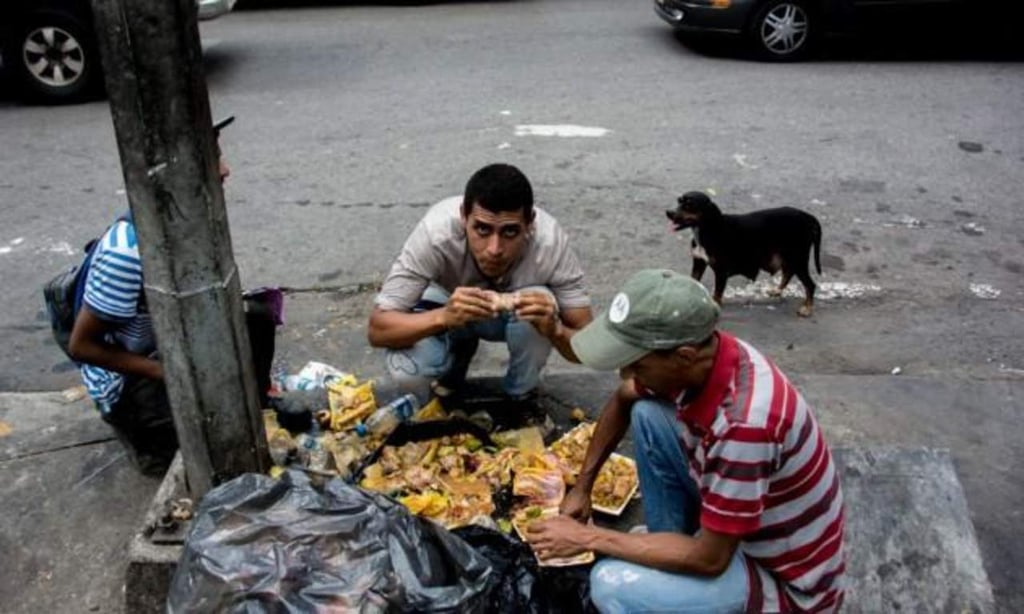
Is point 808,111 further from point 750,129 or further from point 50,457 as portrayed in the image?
point 50,457

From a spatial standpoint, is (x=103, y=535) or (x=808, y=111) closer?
(x=103, y=535)

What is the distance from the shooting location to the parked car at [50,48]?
763cm

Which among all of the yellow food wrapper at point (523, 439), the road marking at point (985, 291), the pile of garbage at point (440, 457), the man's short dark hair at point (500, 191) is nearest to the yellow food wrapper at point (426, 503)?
the pile of garbage at point (440, 457)

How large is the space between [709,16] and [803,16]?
0.87 m

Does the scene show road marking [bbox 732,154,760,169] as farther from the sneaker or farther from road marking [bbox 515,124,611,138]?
the sneaker

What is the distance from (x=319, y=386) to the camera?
3902mm

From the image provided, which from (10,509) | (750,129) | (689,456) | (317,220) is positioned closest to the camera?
(689,456)

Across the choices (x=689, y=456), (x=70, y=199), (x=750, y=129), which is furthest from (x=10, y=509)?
(x=750, y=129)

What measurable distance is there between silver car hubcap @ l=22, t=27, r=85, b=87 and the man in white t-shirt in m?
5.72

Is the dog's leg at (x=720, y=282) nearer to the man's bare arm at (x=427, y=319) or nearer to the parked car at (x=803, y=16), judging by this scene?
the man's bare arm at (x=427, y=319)

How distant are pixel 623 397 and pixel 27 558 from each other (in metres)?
2.04

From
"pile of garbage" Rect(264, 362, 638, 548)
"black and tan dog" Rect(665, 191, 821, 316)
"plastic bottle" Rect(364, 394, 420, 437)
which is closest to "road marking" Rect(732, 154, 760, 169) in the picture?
"black and tan dog" Rect(665, 191, 821, 316)

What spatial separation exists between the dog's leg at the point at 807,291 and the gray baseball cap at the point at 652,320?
278 cm

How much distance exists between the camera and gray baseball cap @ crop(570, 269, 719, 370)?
2.12 m
